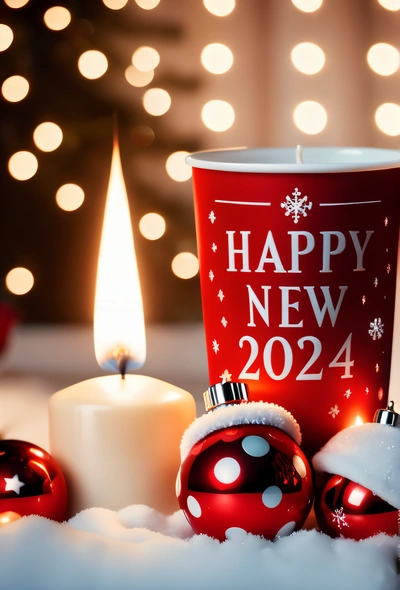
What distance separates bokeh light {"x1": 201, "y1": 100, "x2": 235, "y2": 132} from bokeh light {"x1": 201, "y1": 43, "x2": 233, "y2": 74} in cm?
3

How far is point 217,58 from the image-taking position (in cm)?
85

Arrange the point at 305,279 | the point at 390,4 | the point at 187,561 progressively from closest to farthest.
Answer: the point at 187,561 → the point at 305,279 → the point at 390,4

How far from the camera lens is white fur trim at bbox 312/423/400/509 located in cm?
46

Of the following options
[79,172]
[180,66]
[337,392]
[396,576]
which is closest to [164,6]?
[180,66]

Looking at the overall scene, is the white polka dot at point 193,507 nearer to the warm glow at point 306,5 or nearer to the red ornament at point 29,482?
the red ornament at point 29,482

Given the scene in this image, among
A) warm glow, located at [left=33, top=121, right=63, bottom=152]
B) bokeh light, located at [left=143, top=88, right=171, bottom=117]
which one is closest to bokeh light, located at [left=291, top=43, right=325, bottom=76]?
bokeh light, located at [left=143, top=88, right=171, bottom=117]

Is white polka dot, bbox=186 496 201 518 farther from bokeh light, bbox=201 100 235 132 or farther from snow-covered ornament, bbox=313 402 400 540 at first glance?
bokeh light, bbox=201 100 235 132

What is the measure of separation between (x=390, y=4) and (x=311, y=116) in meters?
0.13

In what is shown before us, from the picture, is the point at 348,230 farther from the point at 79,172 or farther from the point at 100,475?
the point at 79,172

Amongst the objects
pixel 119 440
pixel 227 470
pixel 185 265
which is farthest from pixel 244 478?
pixel 185 265

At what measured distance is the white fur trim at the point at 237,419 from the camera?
1.61 feet

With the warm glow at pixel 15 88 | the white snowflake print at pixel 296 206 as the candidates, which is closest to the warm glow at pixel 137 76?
the warm glow at pixel 15 88

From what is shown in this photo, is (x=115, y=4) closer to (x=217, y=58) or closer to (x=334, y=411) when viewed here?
(x=217, y=58)

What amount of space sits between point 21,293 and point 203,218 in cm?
39
